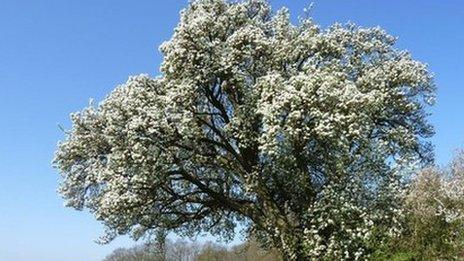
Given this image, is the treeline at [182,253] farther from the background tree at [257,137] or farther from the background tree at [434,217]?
the background tree at [434,217]

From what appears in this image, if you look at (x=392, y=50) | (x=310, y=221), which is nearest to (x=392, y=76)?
(x=392, y=50)

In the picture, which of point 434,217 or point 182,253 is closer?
point 434,217

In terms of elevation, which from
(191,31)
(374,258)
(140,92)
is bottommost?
(374,258)

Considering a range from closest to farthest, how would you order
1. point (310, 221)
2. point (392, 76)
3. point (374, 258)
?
1. point (374, 258)
2. point (310, 221)
3. point (392, 76)

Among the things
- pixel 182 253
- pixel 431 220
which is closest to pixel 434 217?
pixel 431 220

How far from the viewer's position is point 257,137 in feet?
101

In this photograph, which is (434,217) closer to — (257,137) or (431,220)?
(431,220)

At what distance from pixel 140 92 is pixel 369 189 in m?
12.9

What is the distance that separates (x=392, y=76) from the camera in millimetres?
35000

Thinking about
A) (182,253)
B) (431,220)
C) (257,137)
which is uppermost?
(182,253)

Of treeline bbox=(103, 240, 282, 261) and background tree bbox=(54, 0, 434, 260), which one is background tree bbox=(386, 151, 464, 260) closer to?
background tree bbox=(54, 0, 434, 260)

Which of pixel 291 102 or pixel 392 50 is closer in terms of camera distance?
pixel 291 102

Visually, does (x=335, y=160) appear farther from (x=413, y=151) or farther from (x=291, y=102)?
(x=413, y=151)

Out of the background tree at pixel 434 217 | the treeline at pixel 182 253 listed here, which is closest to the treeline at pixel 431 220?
the background tree at pixel 434 217
